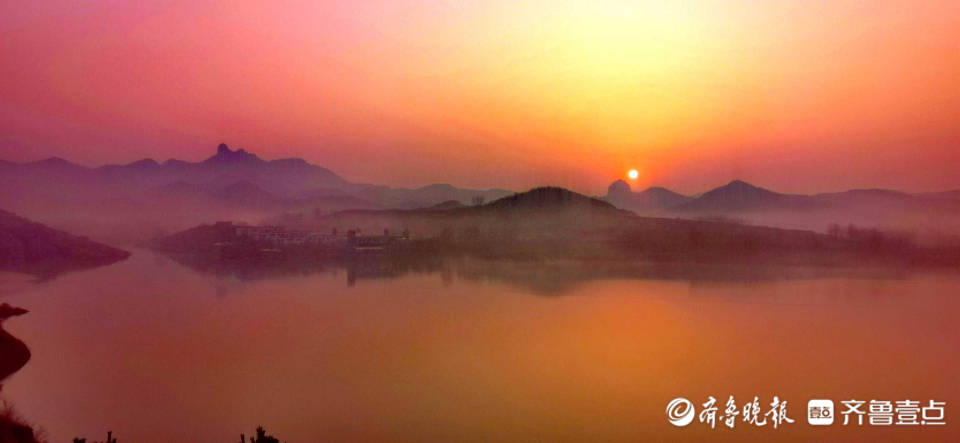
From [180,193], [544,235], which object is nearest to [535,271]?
[544,235]

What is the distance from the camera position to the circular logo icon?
145 inches

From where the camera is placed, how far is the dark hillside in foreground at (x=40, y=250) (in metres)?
3.91

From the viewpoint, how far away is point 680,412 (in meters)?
3.72

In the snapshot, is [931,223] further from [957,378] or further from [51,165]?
[51,165]

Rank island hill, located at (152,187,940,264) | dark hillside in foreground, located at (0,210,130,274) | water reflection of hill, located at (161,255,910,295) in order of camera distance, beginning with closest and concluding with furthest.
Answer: dark hillside in foreground, located at (0,210,130,274)
water reflection of hill, located at (161,255,910,295)
island hill, located at (152,187,940,264)

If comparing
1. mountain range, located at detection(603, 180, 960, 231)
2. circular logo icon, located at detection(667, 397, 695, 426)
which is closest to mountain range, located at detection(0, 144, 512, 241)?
mountain range, located at detection(603, 180, 960, 231)

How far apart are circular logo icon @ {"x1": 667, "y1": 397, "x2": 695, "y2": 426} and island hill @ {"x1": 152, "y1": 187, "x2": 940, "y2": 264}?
3.92 ft

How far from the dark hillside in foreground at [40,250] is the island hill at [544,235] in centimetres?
114

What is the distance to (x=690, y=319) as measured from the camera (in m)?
4.27
